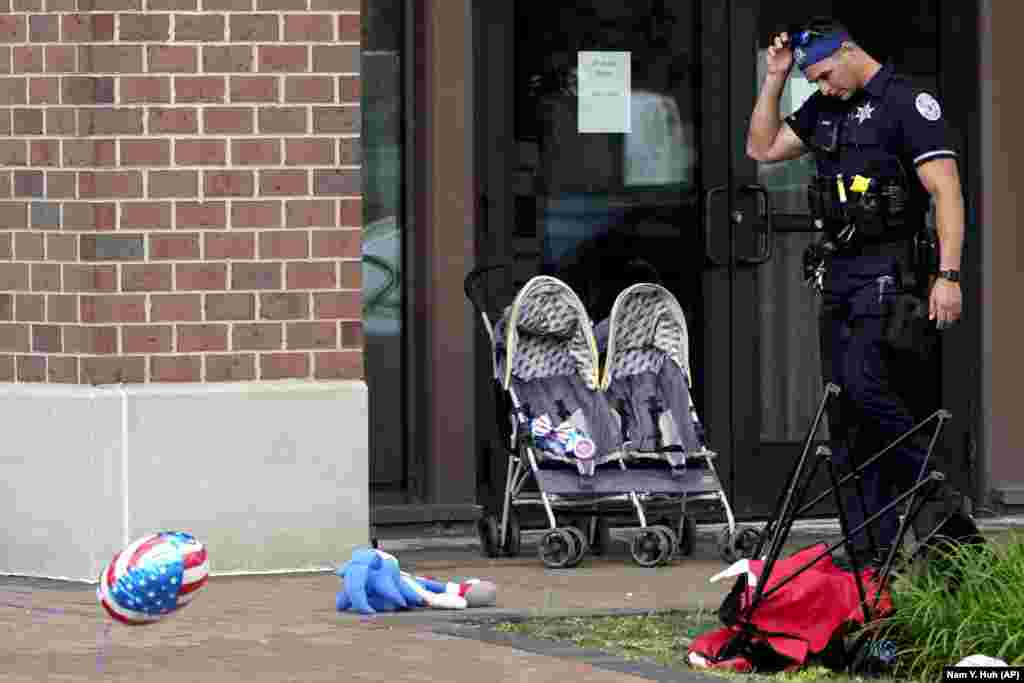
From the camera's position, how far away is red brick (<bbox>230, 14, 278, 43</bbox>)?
10234 millimetres

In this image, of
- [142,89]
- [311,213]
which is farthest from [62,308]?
[311,213]

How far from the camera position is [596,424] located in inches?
428

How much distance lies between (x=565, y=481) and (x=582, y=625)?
1765 millimetres

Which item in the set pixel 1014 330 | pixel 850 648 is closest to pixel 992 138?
pixel 1014 330

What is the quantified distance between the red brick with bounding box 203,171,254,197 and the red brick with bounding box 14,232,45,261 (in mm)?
699

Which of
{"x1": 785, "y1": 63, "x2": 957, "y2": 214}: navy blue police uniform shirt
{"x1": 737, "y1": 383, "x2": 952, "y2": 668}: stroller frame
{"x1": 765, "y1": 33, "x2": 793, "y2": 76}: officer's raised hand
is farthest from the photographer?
{"x1": 765, "y1": 33, "x2": 793, "y2": 76}: officer's raised hand

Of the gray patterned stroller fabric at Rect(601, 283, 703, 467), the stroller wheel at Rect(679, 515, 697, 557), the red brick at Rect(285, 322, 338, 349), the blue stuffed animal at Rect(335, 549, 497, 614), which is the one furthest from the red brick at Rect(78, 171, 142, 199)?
the stroller wheel at Rect(679, 515, 697, 557)

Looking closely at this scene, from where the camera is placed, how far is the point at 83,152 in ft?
33.2

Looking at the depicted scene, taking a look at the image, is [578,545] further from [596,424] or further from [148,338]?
[148,338]

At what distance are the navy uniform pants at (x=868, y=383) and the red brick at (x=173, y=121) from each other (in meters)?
2.62

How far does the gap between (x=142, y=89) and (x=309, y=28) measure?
0.72m

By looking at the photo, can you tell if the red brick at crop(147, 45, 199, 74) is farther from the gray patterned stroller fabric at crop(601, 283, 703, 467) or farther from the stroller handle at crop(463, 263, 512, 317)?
the gray patterned stroller fabric at crop(601, 283, 703, 467)

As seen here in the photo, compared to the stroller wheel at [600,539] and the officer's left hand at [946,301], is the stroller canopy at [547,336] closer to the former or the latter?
the stroller wheel at [600,539]

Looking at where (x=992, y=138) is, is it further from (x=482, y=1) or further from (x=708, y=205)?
(x=482, y=1)
